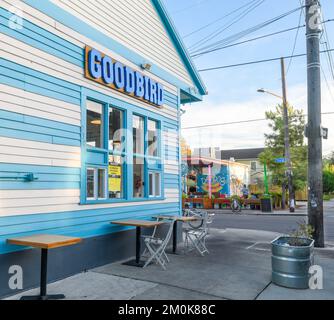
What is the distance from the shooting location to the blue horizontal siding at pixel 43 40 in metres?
5.12

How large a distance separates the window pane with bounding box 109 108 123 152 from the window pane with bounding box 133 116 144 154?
1.86 feet

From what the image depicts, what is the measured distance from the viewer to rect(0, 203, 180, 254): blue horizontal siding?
16.4 feet

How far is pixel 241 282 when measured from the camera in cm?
581

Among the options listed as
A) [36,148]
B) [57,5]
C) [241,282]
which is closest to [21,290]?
[36,148]

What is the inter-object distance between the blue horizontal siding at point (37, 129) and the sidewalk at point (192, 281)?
2.31m

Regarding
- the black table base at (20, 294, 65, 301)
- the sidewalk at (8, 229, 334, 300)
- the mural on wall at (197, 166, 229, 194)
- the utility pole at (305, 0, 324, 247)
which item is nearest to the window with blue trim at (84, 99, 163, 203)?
the sidewalk at (8, 229, 334, 300)

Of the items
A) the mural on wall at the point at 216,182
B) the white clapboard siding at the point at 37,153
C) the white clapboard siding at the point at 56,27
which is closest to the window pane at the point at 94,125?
the white clapboard siding at the point at 37,153

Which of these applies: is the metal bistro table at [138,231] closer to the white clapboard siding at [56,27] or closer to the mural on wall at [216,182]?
the white clapboard siding at [56,27]

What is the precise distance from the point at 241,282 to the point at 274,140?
73.4 ft

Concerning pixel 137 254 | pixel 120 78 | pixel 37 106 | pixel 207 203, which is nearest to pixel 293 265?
pixel 137 254

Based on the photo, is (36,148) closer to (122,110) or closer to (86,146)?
(86,146)

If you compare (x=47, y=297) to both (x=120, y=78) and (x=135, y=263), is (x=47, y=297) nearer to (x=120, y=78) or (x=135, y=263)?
(x=135, y=263)

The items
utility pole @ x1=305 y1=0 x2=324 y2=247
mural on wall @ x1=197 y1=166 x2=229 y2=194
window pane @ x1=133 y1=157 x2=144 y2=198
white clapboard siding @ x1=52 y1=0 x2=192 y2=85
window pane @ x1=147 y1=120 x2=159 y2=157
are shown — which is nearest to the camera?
white clapboard siding @ x1=52 y1=0 x2=192 y2=85

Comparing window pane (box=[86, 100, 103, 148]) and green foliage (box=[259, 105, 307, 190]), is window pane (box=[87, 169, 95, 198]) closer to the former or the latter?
window pane (box=[86, 100, 103, 148])
